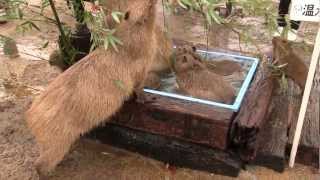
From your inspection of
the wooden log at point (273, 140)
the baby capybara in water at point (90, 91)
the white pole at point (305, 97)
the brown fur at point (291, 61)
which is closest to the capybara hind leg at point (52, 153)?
the baby capybara in water at point (90, 91)

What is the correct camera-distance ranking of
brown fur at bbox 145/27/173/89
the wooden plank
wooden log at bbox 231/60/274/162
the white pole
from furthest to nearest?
brown fur at bbox 145/27/173/89, the wooden plank, wooden log at bbox 231/60/274/162, the white pole

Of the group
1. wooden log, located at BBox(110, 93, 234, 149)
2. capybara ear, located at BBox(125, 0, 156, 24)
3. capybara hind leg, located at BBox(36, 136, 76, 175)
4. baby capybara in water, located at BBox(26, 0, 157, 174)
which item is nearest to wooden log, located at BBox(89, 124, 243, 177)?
wooden log, located at BBox(110, 93, 234, 149)

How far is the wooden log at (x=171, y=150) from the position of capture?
2.05m

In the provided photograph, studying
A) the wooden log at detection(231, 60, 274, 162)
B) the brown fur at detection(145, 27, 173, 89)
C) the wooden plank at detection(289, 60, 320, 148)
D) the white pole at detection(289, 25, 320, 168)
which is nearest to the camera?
the white pole at detection(289, 25, 320, 168)

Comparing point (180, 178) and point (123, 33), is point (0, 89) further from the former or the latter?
point (180, 178)

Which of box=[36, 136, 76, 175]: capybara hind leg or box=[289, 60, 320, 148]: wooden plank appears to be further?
box=[289, 60, 320, 148]: wooden plank

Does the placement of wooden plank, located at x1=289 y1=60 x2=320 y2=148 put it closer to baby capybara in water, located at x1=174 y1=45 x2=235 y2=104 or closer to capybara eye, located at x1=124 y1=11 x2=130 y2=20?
baby capybara in water, located at x1=174 y1=45 x2=235 y2=104

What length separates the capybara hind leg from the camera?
1.89 m

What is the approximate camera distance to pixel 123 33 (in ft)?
6.47

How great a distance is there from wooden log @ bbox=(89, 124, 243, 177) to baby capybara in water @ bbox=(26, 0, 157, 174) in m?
0.27

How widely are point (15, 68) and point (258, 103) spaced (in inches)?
75.6

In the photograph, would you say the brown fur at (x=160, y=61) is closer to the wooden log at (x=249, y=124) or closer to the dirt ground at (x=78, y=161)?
the dirt ground at (x=78, y=161)

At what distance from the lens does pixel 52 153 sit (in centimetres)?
189

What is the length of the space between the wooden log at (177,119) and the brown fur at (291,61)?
60 cm
